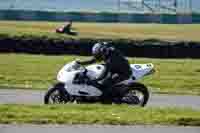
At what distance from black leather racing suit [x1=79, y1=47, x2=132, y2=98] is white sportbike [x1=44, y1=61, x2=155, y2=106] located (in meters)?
0.09

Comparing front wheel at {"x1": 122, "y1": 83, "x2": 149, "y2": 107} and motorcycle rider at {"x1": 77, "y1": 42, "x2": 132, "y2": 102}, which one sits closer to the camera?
motorcycle rider at {"x1": 77, "y1": 42, "x2": 132, "y2": 102}

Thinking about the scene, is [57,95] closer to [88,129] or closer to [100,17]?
[88,129]

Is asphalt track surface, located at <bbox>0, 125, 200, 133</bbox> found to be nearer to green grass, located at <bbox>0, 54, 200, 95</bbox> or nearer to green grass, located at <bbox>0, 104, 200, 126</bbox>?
green grass, located at <bbox>0, 104, 200, 126</bbox>

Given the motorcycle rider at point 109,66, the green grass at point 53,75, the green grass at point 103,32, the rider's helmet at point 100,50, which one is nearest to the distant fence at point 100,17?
the green grass at point 103,32

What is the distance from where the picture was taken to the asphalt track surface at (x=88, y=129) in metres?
8.72

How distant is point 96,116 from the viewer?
9836 mm

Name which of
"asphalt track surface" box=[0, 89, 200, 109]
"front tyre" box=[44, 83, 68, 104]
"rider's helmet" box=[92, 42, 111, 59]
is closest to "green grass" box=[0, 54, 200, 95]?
"asphalt track surface" box=[0, 89, 200, 109]

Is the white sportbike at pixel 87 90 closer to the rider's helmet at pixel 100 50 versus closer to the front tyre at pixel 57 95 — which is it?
the front tyre at pixel 57 95

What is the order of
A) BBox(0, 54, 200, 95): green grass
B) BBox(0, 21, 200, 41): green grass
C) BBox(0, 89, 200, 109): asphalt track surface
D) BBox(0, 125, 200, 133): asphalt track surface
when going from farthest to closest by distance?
BBox(0, 21, 200, 41): green grass
BBox(0, 54, 200, 95): green grass
BBox(0, 89, 200, 109): asphalt track surface
BBox(0, 125, 200, 133): asphalt track surface

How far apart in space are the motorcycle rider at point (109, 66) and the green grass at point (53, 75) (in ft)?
19.3

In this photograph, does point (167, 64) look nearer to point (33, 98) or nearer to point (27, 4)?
point (33, 98)

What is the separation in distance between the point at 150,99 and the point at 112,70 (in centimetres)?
351

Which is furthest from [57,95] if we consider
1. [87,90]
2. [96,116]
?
[96,116]

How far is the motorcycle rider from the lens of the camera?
13.2 m
